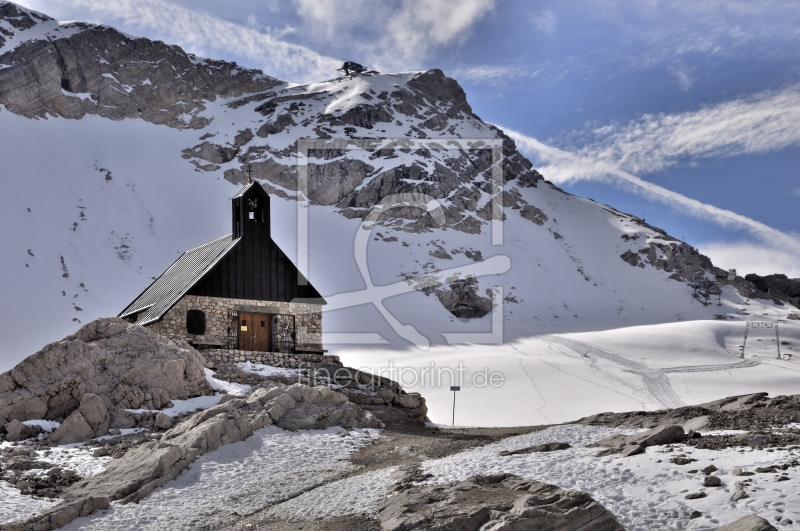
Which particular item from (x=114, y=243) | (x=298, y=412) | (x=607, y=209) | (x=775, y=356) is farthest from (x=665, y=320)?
(x=298, y=412)

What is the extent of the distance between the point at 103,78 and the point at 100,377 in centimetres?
8478

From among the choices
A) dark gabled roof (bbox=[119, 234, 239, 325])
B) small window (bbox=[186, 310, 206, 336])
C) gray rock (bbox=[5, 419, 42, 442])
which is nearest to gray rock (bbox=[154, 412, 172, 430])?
gray rock (bbox=[5, 419, 42, 442])

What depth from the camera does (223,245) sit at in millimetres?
27859

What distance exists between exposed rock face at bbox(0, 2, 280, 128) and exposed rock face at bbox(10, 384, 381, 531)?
3011 inches

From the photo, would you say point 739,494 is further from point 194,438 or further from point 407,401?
point 407,401

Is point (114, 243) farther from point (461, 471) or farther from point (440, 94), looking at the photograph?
point (440, 94)

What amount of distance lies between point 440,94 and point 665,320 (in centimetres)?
6664

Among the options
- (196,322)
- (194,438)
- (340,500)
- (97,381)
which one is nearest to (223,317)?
(196,322)

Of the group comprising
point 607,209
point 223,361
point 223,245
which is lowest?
point 223,361

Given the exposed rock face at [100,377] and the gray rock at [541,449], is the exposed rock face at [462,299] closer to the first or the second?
the exposed rock face at [100,377]

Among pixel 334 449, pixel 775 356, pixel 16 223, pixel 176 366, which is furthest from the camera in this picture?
pixel 16 223

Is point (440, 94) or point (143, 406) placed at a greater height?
point (440, 94)

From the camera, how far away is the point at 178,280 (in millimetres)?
28078

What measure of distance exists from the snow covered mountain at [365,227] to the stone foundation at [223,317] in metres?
11.2
